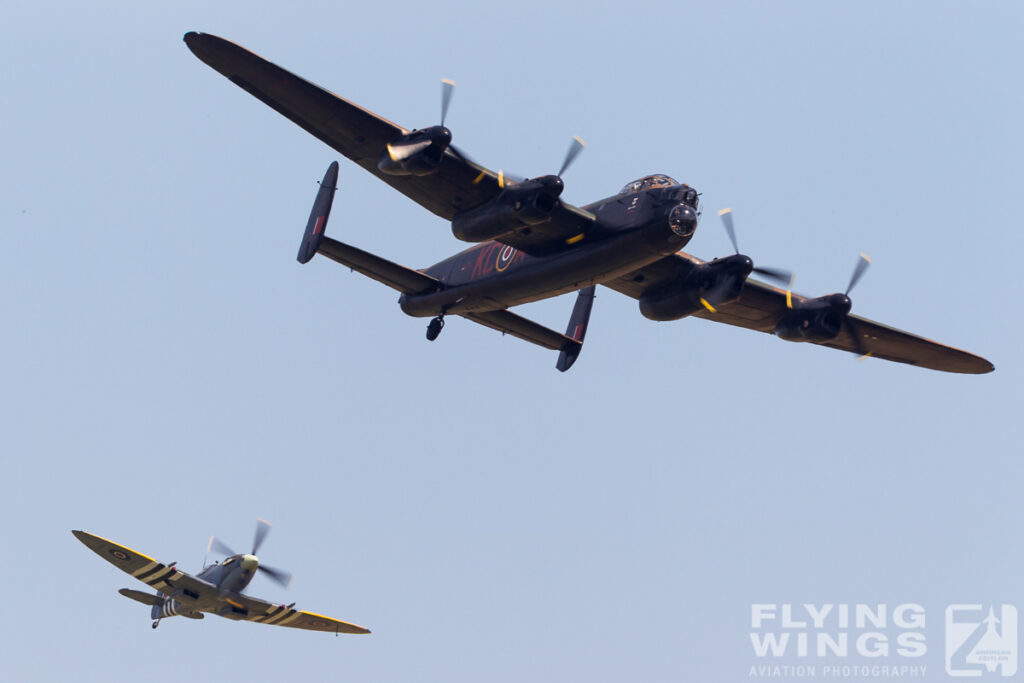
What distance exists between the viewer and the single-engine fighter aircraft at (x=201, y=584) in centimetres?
3712

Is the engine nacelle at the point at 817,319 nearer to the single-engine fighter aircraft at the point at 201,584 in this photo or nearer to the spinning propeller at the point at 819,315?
the spinning propeller at the point at 819,315

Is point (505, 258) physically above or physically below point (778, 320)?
below

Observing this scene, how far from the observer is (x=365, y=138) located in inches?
1146

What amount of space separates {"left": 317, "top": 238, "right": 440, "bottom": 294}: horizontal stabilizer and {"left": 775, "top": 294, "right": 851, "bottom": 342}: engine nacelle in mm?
11504

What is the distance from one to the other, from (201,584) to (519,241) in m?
17.6

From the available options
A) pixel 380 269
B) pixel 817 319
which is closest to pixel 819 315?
pixel 817 319

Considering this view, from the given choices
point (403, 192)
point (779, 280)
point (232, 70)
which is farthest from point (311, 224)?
point (779, 280)

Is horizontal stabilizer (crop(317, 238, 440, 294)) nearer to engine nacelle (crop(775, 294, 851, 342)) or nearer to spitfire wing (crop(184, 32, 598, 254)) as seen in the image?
spitfire wing (crop(184, 32, 598, 254))

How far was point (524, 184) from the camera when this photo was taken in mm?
28594

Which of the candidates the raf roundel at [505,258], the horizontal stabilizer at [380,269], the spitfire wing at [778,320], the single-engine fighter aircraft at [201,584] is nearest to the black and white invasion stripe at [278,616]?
the single-engine fighter aircraft at [201,584]

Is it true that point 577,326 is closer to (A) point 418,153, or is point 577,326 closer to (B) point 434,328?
(B) point 434,328

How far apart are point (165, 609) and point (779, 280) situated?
2428cm

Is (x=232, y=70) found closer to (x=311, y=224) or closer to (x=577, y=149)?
(x=311, y=224)

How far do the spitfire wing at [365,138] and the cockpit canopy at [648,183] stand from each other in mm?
1387
